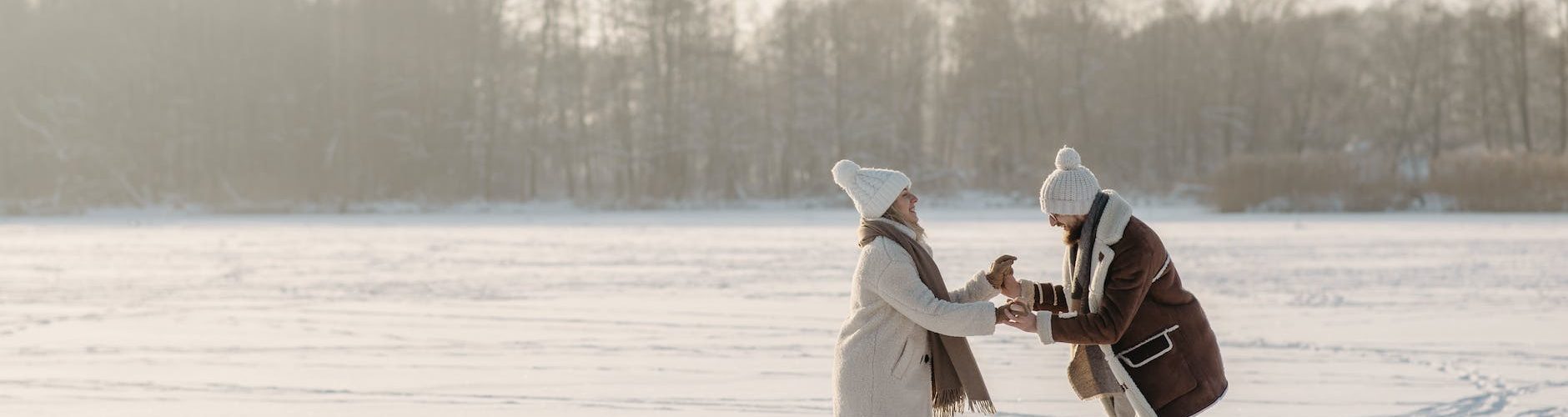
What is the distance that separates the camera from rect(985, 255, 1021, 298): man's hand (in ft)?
14.0

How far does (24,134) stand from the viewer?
41.0 m

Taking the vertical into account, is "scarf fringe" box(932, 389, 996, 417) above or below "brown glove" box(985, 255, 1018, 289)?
below

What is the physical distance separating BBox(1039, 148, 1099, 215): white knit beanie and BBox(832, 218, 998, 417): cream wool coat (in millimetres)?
305

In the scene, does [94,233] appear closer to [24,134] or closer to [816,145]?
[24,134]

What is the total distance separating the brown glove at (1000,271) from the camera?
14.0 feet

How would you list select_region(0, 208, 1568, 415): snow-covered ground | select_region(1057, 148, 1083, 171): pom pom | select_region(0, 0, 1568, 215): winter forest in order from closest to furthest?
1. select_region(1057, 148, 1083, 171): pom pom
2. select_region(0, 208, 1568, 415): snow-covered ground
3. select_region(0, 0, 1568, 215): winter forest

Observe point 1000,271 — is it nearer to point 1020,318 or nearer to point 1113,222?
point 1020,318

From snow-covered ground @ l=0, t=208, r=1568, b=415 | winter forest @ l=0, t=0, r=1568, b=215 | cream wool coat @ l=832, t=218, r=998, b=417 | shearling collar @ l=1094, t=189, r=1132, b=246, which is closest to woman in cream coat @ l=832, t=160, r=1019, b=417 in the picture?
cream wool coat @ l=832, t=218, r=998, b=417

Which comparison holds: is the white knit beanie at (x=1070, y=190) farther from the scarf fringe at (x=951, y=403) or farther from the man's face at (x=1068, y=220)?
the scarf fringe at (x=951, y=403)

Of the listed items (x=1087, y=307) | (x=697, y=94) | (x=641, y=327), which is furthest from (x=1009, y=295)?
(x=697, y=94)

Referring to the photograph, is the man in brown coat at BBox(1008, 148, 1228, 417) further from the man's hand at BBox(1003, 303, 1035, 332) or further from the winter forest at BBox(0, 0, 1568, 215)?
the winter forest at BBox(0, 0, 1568, 215)

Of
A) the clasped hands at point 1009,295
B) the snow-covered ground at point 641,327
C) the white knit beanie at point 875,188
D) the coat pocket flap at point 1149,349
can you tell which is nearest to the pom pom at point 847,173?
the white knit beanie at point 875,188

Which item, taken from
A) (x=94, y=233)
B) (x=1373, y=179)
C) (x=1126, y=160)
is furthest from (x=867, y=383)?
(x=1126, y=160)

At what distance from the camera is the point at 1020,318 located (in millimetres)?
4207
